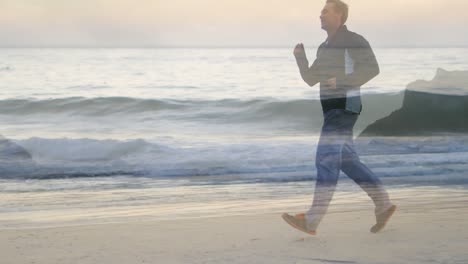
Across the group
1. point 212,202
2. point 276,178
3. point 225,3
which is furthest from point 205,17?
point 212,202

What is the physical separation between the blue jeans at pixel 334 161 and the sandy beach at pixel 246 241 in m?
0.24

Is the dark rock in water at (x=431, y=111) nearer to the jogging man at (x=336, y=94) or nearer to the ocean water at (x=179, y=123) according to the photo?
the ocean water at (x=179, y=123)

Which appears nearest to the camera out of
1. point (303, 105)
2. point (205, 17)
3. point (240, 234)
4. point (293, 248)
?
point (293, 248)

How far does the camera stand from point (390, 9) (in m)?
14.5

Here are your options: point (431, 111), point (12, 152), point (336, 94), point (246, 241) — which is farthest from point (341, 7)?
point (431, 111)

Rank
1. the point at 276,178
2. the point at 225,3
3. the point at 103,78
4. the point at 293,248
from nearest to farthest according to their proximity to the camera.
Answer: the point at 293,248 → the point at 276,178 → the point at 225,3 → the point at 103,78

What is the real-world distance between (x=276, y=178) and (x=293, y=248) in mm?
Answer: 3690

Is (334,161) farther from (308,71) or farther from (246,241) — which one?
(246,241)

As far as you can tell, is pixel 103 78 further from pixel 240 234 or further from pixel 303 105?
pixel 240 234

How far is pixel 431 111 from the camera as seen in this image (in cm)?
1576

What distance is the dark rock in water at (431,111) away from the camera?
553 inches

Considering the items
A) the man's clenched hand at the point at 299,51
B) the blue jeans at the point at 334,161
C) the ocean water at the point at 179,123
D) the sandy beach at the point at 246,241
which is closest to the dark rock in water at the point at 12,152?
the ocean water at the point at 179,123

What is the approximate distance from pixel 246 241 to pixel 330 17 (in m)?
1.47

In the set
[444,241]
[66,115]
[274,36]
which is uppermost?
[274,36]
